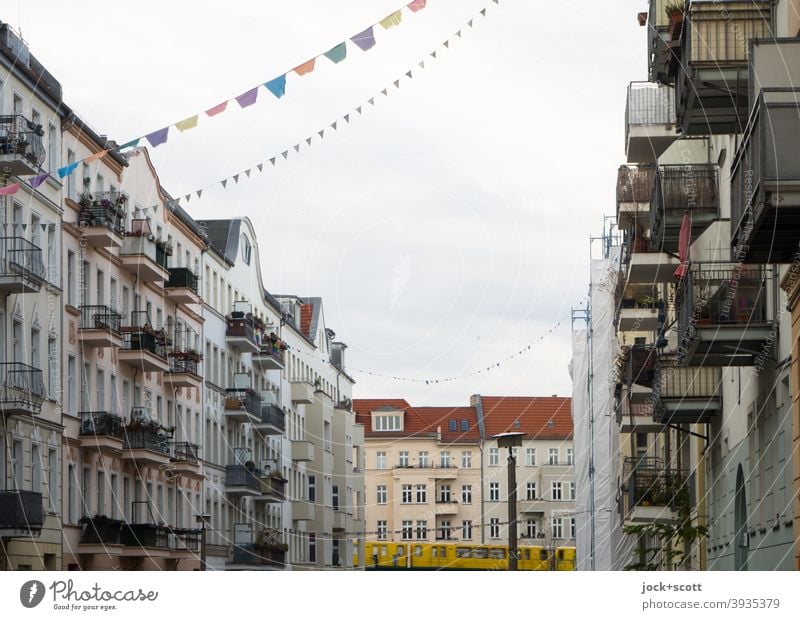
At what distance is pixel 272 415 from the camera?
45062mm

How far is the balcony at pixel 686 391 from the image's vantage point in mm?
28406

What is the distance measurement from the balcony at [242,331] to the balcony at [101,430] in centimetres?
325

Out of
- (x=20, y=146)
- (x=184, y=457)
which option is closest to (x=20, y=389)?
(x=20, y=146)

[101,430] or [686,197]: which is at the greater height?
[686,197]

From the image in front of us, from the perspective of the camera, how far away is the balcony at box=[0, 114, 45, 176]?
99.0ft

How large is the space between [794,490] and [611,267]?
1043 inches

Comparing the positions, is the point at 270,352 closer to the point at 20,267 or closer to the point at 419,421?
the point at 20,267

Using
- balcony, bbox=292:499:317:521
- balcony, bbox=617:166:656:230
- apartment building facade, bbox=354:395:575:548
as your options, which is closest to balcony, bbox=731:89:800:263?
balcony, bbox=617:166:656:230

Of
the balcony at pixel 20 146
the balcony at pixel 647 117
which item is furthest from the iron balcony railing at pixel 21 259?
the balcony at pixel 647 117

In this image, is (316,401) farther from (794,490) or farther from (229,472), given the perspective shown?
(794,490)

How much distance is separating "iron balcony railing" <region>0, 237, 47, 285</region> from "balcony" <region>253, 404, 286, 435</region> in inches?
486

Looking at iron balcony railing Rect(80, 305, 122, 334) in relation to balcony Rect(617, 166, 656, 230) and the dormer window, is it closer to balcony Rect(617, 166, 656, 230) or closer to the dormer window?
balcony Rect(617, 166, 656, 230)

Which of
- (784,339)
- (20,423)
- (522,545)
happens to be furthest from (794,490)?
(522,545)

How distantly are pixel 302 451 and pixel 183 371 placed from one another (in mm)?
16507
